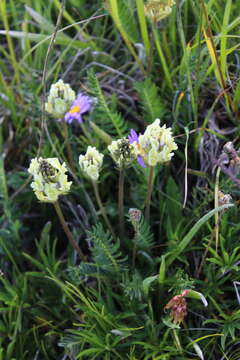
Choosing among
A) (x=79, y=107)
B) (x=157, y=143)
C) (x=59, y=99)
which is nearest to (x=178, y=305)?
(x=157, y=143)

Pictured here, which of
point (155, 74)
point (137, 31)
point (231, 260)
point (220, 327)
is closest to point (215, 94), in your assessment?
point (155, 74)

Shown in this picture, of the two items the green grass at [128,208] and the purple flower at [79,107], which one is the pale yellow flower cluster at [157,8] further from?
the purple flower at [79,107]

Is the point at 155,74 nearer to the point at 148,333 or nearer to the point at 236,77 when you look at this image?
the point at 236,77

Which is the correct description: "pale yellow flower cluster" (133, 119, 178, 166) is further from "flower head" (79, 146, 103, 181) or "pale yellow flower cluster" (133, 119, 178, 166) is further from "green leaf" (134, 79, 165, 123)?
"green leaf" (134, 79, 165, 123)

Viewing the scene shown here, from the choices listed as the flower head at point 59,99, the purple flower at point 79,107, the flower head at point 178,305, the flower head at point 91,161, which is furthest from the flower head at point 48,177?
the purple flower at point 79,107

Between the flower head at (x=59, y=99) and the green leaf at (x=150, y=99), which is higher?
the flower head at (x=59, y=99)
